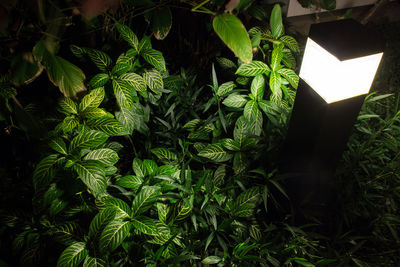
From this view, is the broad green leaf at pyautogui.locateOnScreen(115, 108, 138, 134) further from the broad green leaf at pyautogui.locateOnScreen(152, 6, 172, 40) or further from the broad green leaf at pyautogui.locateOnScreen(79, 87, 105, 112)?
the broad green leaf at pyautogui.locateOnScreen(152, 6, 172, 40)

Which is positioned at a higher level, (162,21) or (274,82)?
(162,21)

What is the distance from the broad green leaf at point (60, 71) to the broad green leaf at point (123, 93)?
51cm

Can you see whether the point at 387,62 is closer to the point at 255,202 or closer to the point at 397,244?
the point at 397,244

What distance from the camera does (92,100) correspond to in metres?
1.73

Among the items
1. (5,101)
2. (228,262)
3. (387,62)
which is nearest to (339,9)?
(387,62)

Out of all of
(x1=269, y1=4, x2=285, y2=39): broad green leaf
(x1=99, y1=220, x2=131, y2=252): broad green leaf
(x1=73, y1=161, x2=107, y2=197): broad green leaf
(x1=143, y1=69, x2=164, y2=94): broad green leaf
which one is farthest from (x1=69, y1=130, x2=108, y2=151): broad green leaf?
(x1=269, y1=4, x2=285, y2=39): broad green leaf

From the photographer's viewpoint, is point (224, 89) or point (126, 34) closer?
point (126, 34)

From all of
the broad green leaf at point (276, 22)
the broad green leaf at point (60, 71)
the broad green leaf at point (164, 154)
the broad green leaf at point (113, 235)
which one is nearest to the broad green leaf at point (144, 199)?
the broad green leaf at point (113, 235)

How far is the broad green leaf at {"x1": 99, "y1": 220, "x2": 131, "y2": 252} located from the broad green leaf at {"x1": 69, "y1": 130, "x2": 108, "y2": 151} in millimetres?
466

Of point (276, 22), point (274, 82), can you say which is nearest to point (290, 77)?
point (274, 82)

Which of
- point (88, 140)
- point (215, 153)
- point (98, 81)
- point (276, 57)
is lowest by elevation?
point (215, 153)

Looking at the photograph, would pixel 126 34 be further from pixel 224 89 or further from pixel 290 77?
pixel 290 77

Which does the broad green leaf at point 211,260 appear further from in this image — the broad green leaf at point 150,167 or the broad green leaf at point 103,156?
the broad green leaf at point 103,156

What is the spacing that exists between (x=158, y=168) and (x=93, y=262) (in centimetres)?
69
